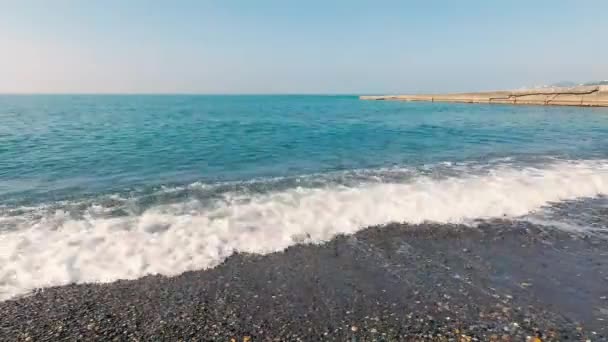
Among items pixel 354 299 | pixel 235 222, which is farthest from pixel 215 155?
pixel 354 299

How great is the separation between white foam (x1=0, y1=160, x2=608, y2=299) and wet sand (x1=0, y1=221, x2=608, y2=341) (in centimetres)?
76

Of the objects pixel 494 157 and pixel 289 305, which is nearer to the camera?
pixel 289 305

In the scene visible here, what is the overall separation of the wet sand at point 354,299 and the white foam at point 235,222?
0.76 meters

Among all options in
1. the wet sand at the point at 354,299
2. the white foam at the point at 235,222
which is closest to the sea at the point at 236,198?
the white foam at the point at 235,222

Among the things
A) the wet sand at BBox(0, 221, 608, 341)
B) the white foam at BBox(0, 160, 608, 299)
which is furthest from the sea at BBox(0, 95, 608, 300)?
the wet sand at BBox(0, 221, 608, 341)

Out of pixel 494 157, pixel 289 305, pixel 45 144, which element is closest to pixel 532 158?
pixel 494 157

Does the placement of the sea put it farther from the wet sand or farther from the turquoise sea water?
the wet sand

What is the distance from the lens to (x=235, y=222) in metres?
10.7

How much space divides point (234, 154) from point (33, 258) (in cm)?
1589

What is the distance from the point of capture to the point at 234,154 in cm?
2362

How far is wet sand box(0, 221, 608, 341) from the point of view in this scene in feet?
18.4

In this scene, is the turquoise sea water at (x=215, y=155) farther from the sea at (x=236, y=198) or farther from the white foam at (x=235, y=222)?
the white foam at (x=235, y=222)

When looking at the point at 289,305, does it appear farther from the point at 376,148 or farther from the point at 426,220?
the point at 376,148

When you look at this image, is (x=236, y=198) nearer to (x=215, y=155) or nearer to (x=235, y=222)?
(x=235, y=222)
